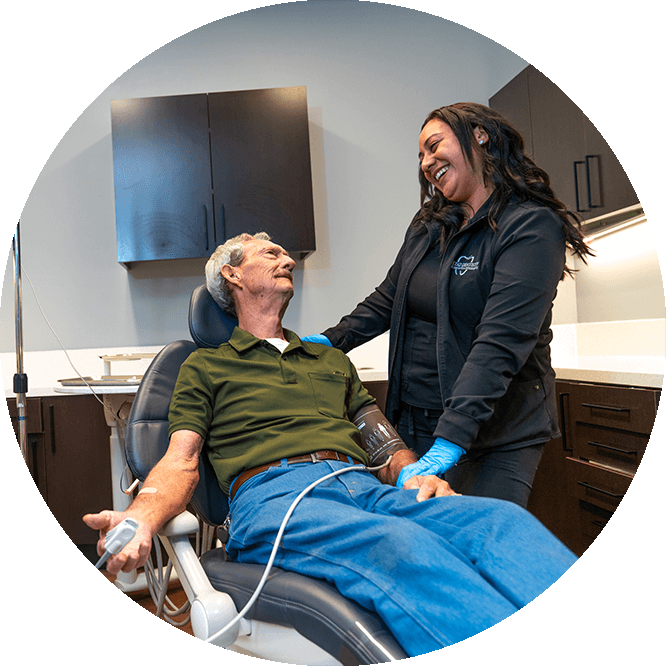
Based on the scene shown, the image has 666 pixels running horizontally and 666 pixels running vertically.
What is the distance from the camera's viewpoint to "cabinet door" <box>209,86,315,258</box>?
2652mm

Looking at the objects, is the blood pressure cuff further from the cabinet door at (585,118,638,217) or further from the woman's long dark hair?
the cabinet door at (585,118,638,217)

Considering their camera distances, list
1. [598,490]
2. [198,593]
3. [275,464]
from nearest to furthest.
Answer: [198,593] < [275,464] < [598,490]

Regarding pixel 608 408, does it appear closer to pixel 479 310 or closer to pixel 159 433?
pixel 479 310

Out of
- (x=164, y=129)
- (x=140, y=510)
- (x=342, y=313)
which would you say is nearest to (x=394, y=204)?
(x=342, y=313)

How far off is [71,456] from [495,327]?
199cm

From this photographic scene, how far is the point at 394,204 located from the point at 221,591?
2.27m

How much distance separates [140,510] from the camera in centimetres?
106

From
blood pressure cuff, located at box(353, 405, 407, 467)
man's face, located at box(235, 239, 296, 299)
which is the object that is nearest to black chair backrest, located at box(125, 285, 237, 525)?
man's face, located at box(235, 239, 296, 299)

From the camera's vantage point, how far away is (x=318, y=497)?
1165 mm

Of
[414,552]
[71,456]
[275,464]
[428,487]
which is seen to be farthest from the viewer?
[71,456]

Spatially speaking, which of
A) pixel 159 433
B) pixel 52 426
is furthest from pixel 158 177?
pixel 159 433

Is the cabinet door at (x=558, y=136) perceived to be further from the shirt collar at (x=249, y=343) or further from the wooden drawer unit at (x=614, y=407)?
the shirt collar at (x=249, y=343)

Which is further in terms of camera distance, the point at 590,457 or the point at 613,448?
the point at 590,457

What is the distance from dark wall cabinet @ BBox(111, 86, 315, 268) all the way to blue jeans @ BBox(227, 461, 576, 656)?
1.70 metres
